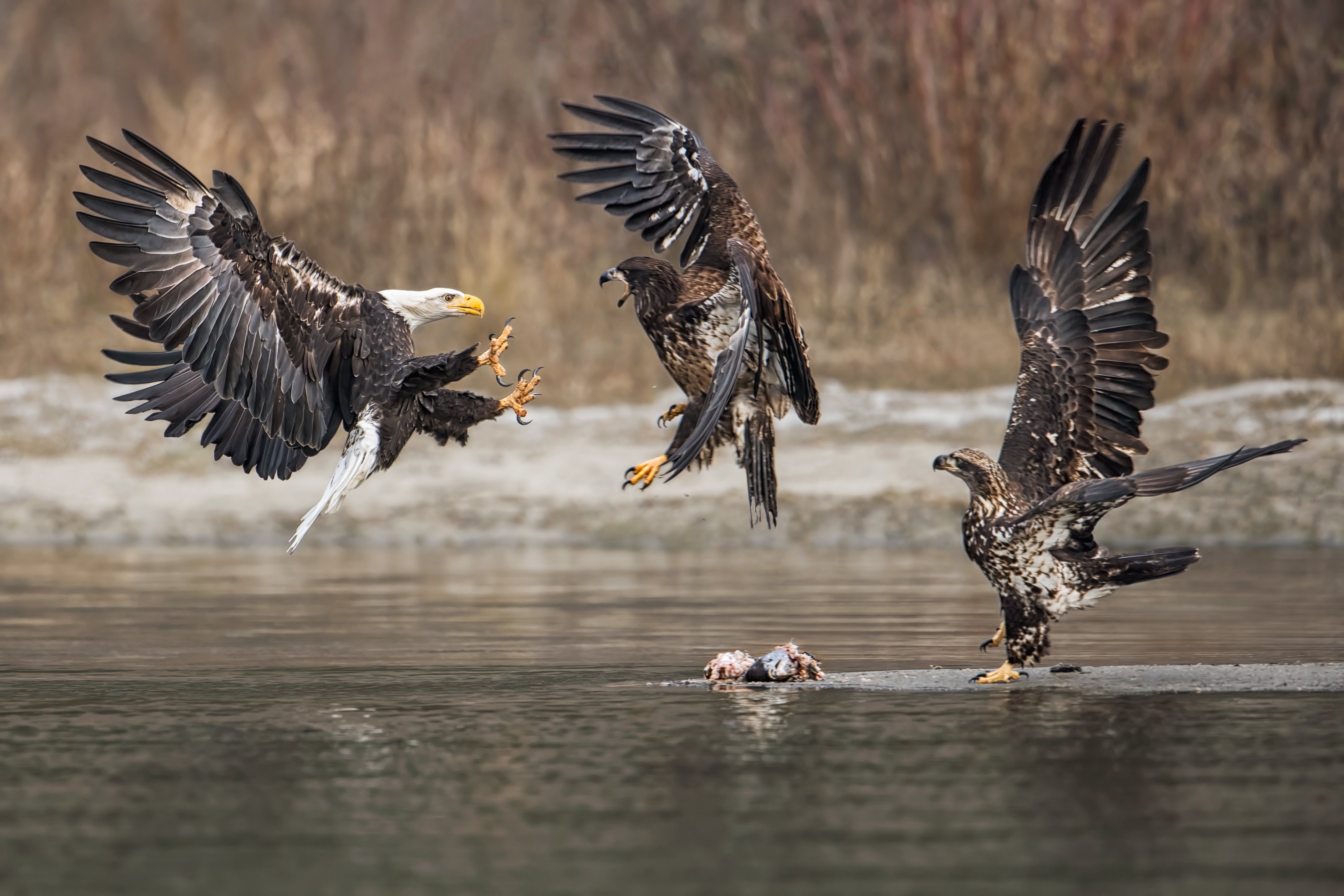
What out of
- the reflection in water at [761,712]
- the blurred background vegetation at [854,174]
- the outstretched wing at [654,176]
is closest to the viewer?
the reflection in water at [761,712]

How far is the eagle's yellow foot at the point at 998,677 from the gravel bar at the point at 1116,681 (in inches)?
1.0

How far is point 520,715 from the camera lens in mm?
7809

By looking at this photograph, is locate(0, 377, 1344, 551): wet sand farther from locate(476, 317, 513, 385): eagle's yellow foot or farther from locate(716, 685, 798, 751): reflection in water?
locate(716, 685, 798, 751): reflection in water

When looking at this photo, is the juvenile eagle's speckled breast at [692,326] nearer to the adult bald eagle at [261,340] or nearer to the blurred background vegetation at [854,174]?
the adult bald eagle at [261,340]

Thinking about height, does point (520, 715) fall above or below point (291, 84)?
below

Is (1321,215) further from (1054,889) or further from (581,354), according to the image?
(1054,889)

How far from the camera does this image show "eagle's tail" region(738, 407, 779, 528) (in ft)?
31.5

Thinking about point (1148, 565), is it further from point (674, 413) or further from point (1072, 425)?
point (674, 413)

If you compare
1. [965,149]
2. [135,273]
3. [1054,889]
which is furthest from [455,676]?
[965,149]

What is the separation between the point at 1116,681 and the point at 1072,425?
1065 mm

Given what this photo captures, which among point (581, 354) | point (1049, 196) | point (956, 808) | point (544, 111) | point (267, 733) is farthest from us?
point (544, 111)

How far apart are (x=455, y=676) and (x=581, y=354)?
9.14 m

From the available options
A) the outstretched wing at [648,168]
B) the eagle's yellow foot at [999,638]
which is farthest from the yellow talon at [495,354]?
the eagle's yellow foot at [999,638]

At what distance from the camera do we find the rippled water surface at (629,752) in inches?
215
